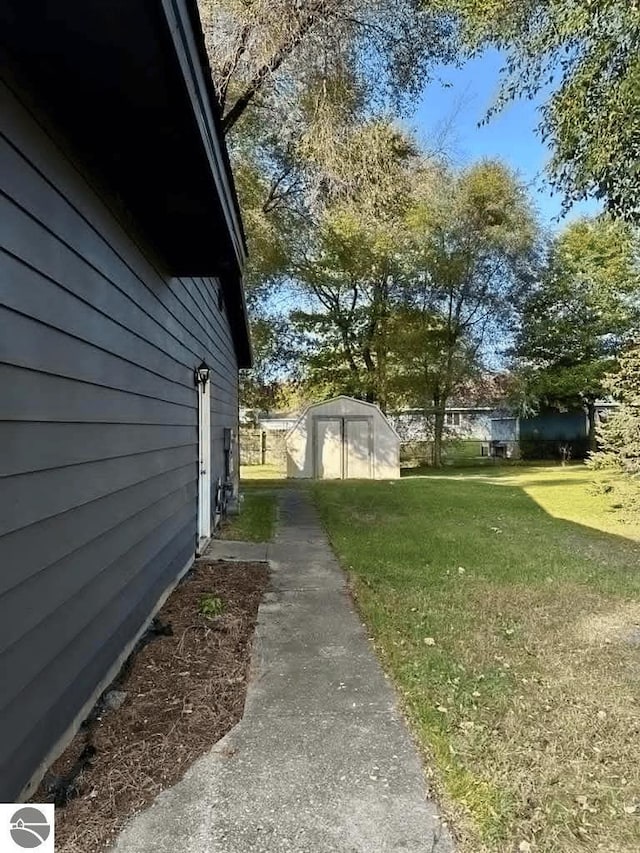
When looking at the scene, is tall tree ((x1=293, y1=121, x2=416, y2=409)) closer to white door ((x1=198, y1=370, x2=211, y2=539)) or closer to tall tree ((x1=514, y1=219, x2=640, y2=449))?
tall tree ((x1=514, y1=219, x2=640, y2=449))

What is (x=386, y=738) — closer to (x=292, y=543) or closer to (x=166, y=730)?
(x=166, y=730)

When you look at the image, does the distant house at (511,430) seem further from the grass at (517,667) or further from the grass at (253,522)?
the grass at (517,667)

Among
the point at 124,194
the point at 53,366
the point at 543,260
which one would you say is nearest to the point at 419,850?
the point at 53,366

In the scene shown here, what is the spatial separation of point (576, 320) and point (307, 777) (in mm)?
23151

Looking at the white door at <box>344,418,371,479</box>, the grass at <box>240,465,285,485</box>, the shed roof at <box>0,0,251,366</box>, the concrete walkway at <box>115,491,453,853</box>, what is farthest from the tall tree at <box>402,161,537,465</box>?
the concrete walkway at <box>115,491,453,853</box>

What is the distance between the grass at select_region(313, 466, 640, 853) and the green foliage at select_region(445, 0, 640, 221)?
3.77 meters

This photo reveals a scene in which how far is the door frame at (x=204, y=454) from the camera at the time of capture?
21.2 feet

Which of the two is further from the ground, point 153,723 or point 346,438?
point 346,438

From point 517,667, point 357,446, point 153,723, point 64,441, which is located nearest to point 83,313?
point 64,441

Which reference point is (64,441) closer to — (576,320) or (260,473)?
(260,473)

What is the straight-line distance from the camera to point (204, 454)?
670 cm

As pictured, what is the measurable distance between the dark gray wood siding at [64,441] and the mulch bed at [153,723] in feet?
0.44

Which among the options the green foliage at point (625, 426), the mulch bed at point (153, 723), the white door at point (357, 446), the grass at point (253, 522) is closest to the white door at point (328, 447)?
the white door at point (357, 446)

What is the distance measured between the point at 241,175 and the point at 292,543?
297 inches
